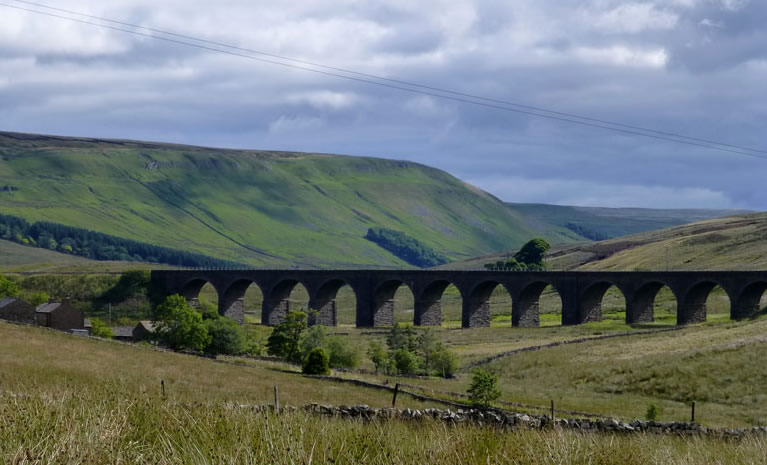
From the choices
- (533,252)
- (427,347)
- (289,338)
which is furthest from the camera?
(533,252)

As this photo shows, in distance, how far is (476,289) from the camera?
11425cm

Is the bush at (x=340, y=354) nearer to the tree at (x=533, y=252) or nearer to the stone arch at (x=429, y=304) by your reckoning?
the stone arch at (x=429, y=304)

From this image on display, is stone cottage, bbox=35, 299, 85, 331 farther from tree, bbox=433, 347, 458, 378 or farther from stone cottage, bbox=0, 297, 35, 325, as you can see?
tree, bbox=433, 347, 458, 378

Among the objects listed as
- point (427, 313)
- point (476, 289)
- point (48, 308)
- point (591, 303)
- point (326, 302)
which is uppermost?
point (476, 289)

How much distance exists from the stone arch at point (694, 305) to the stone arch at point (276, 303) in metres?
52.4

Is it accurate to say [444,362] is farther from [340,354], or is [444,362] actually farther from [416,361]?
[340,354]

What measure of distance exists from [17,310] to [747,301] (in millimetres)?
77704

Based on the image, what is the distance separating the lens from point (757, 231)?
159375 millimetres

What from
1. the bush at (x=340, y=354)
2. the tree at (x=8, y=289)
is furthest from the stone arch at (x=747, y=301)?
the tree at (x=8, y=289)

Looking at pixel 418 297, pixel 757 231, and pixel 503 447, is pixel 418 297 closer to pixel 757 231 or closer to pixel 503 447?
pixel 757 231

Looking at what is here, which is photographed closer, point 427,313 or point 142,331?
point 142,331

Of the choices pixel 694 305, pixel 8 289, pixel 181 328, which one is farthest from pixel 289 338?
pixel 8 289

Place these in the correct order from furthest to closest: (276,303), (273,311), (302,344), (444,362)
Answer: (276,303) < (273,311) < (302,344) < (444,362)

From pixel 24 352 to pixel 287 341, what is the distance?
34.1 m
